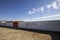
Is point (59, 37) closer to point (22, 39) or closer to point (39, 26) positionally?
point (22, 39)

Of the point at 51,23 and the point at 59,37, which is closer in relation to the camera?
the point at 59,37

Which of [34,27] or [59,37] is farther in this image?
[34,27]

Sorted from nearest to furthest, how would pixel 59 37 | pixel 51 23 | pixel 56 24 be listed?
1. pixel 59 37
2. pixel 56 24
3. pixel 51 23

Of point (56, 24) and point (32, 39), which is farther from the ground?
point (56, 24)

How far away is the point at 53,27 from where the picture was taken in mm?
19531

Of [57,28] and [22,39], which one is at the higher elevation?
[57,28]

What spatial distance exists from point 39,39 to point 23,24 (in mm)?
15493

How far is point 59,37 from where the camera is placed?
1591cm

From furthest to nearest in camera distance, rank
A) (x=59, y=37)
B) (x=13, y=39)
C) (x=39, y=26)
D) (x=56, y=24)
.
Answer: (x=39, y=26)
(x=56, y=24)
(x=13, y=39)
(x=59, y=37)

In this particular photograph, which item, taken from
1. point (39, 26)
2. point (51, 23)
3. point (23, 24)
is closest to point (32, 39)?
point (51, 23)

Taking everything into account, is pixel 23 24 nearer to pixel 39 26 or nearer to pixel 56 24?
pixel 39 26

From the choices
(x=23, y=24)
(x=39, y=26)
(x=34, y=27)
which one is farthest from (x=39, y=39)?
(x=23, y=24)

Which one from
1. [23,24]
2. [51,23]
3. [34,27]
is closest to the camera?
[51,23]

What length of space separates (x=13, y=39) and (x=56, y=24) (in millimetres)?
7808
